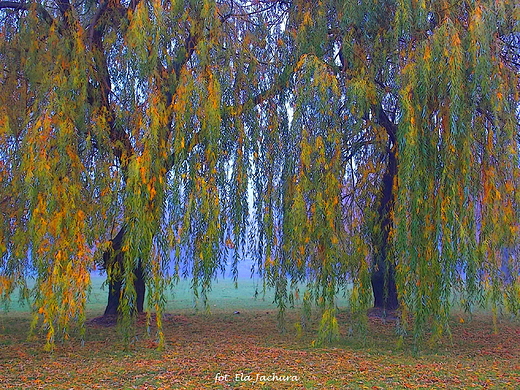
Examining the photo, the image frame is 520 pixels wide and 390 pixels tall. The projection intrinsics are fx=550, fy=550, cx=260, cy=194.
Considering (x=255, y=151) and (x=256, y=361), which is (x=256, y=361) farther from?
(x=255, y=151)

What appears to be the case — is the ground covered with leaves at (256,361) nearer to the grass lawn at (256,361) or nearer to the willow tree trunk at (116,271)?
the grass lawn at (256,361)

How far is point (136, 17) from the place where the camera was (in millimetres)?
5359

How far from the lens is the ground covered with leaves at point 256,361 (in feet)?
14.4

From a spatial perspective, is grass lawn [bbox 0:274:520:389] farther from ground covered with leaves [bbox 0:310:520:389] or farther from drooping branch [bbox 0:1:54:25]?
drooping branch [bbox 0:1:54:25]

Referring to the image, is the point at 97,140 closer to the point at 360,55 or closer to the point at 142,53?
the point at 142,53

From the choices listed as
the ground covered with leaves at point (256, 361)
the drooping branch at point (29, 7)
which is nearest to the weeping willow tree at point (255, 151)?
the drooping branch at point (29, 7)

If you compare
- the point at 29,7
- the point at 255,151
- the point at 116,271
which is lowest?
the point at 116,271

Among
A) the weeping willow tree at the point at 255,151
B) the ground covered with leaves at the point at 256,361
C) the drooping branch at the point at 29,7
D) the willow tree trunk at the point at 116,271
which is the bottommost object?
the ground covered with leaves at the point at 256,361

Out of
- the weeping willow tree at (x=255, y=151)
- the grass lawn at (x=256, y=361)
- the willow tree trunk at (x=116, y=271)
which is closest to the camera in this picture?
the grass lawn at (x=256, y=361)

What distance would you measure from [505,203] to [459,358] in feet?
5.32

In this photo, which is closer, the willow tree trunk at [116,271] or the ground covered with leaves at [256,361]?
the ground covered with leaves at [256,361]

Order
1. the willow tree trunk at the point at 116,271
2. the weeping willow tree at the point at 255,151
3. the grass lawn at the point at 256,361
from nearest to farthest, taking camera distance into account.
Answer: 1. the grass lawn at the point at 256,361
2. the weeping willow tree at the point at 255,151
3. the willow tree trunk at the point at 116,271

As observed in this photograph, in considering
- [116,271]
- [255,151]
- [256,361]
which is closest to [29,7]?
[255,151]

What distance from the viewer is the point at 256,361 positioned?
513cm
